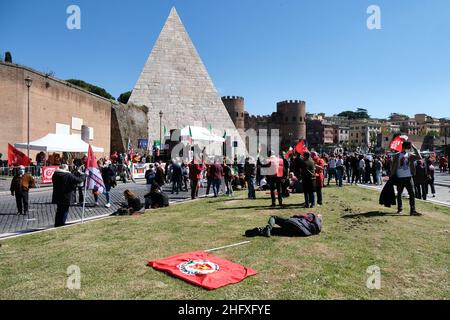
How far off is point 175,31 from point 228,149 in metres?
18.2

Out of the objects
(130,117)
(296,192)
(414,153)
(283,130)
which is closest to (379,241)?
(414,153)

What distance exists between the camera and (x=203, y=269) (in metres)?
4.54

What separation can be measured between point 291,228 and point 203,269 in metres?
2.41

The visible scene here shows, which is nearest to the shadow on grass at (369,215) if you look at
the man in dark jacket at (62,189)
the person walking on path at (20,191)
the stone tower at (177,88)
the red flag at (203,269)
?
the red flag at (203,269)

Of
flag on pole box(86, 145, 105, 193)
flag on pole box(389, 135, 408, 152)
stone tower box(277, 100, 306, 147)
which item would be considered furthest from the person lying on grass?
stone tower box(277, 100, 306, 147)

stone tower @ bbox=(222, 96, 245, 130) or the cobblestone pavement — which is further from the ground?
stone tower @ bbox=(222, 96, 245, 130)

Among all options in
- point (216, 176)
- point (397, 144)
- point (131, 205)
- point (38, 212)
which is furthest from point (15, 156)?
point (397, 144)

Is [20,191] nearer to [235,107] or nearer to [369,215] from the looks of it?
[369,215]

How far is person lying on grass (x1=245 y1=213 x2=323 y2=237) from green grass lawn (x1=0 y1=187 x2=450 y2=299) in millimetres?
218

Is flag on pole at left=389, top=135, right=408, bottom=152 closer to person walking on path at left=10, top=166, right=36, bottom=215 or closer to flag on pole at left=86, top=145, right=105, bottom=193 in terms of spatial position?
flag on pole at left=86, top=145, right=105, bottom=193

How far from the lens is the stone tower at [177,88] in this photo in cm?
4769

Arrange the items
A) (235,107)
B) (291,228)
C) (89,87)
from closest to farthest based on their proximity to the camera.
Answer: (291,228), (89,87), (235,107)

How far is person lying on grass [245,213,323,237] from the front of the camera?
253 inches
